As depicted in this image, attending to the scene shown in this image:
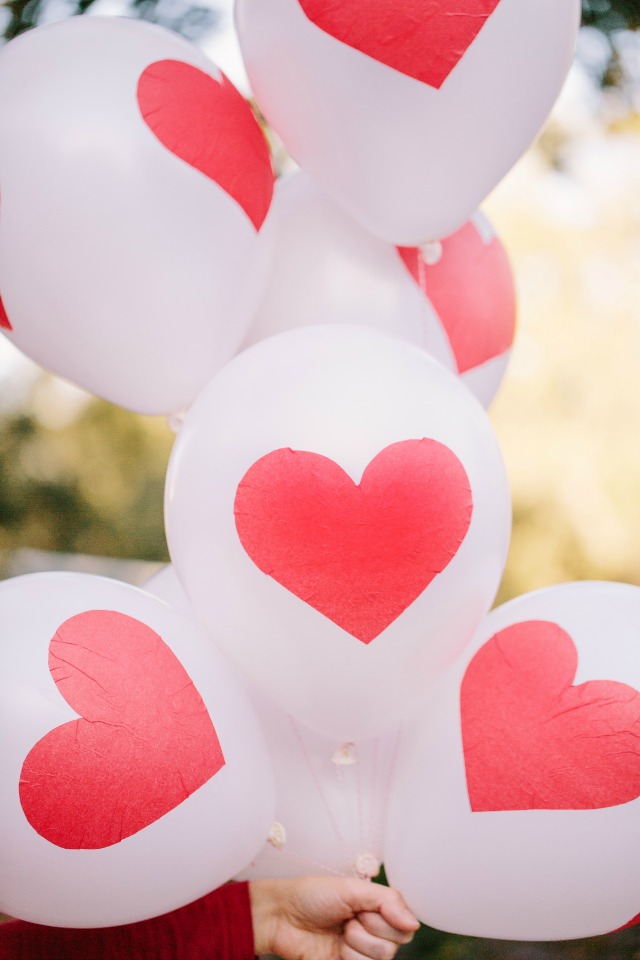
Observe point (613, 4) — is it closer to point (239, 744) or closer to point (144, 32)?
point (144, 32)

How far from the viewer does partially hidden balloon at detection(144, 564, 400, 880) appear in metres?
1.10

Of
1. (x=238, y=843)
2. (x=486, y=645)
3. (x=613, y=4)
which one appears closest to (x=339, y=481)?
(x=486, y=645)

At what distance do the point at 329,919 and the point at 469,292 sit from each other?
32.9 inches

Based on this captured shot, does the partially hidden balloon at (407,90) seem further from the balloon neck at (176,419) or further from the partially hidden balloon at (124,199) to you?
the balloon neck at (176,419)

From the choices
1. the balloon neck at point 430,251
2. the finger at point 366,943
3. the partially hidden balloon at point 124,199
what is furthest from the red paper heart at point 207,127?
the finger at point 366,943

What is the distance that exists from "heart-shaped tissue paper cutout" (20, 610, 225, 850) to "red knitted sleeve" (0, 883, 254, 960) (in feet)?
1.00

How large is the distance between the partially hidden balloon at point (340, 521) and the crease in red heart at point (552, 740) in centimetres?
9

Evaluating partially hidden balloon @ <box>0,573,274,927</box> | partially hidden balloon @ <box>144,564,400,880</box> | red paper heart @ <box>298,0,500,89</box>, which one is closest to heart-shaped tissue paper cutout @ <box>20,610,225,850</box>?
partially hidden balloon @ <box>0,573,274,927</box>

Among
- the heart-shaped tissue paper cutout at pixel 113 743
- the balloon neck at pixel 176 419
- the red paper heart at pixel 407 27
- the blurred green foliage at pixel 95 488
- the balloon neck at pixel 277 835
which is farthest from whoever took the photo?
the blurred green foliage at pixel 95 488

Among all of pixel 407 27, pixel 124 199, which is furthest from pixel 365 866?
pixel 407 27

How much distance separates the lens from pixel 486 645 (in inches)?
41.8

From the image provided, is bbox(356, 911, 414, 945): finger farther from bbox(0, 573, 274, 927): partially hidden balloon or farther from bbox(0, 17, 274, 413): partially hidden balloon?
bbox(0, 17, 274, 413): partially hidden balloon

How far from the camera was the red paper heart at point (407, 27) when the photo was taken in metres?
0.98

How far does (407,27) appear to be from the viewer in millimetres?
975
